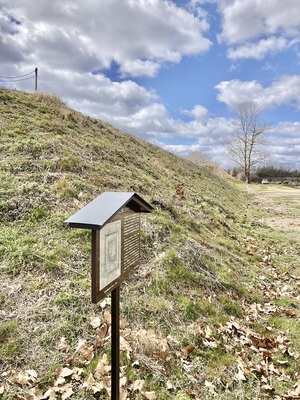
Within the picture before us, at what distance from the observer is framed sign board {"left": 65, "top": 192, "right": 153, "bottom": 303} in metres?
1.92

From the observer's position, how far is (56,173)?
248 inches

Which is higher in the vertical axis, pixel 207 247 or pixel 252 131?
pixel 252 131

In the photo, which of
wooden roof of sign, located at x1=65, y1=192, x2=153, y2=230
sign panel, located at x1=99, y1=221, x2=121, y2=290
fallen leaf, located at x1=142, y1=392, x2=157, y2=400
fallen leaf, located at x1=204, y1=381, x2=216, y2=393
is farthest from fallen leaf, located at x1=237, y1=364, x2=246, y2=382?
wooden roof of sign, located at x1=65, y1=192, x2=153, y2=230

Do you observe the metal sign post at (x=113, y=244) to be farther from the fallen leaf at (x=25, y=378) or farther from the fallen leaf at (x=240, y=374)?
the fallen leaf at (x=240, y=374)

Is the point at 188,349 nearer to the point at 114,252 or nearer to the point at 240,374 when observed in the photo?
the point at 240,374

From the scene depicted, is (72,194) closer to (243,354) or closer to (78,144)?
(78,144)

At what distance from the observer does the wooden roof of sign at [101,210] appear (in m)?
1.89

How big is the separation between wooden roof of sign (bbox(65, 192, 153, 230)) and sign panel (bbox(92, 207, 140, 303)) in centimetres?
7

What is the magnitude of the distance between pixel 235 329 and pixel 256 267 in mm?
2873

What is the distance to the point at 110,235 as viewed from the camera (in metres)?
2.10

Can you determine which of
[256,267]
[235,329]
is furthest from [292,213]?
[235,329]

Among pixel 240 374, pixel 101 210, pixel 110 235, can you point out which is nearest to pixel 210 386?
pixel 240 374

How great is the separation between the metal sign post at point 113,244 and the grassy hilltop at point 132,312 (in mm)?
760

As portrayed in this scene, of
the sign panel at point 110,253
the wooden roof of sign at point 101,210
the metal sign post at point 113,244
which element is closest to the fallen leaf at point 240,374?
the metal sign post at point 113,244
